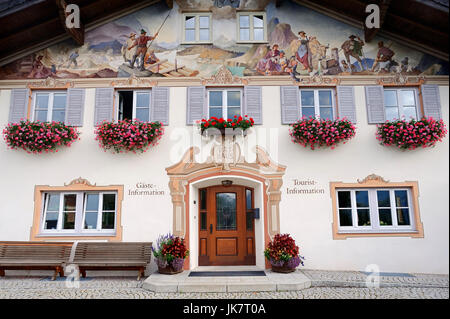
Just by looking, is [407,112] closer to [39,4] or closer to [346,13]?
[346,13]

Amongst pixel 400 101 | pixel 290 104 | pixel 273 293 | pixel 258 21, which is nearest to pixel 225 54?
pixel 258 21

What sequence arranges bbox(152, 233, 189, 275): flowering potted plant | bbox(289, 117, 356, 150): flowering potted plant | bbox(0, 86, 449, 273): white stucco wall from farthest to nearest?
bbox(289, 117, 356, 150): flowering potted plant, bbox(0, 86, 449, 273): white stucco wall, bbox(152, 233, 189, 275): flowering potted plant

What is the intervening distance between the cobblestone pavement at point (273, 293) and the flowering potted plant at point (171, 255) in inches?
20.8

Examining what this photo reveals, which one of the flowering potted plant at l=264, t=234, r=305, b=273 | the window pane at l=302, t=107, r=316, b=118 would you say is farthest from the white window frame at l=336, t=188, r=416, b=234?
the window pane at l=302, t=107, r=316, b=118

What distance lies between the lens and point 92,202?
7.93 metres


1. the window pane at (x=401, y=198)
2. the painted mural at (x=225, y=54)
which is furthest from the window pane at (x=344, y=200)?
the painted mural at (x=225, y=54)

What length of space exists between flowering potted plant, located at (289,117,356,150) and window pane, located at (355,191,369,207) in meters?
1.18

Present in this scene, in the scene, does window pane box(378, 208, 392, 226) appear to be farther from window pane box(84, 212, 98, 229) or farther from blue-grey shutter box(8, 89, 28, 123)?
blue-grey shutter box(8, 89, 28, 123)

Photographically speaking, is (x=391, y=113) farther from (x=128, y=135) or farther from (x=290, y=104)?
(x=128, y=135)

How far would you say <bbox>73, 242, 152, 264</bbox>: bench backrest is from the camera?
7.17 meters

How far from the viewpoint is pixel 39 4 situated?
24.5 ft

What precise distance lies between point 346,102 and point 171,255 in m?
5.02

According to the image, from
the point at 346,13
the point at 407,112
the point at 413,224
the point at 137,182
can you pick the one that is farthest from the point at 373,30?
the point at 137,182

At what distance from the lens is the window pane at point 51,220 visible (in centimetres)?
782
